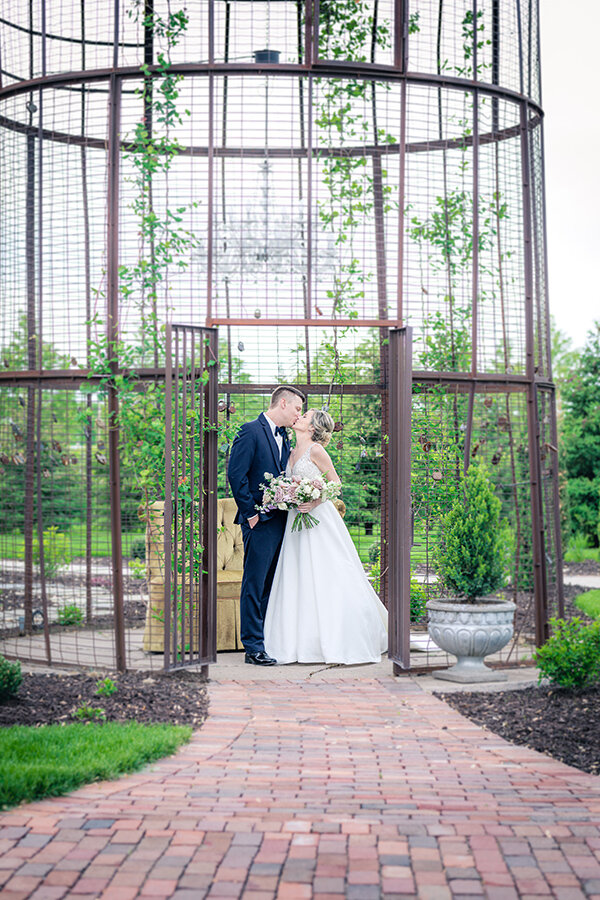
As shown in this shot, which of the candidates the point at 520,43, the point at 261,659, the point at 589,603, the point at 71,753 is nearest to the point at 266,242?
the point at 520,43

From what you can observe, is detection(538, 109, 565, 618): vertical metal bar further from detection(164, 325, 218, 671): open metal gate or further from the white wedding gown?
detection(164, 325, 218, 671): open metal gate

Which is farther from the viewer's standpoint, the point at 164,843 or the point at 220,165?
the point at 220,165

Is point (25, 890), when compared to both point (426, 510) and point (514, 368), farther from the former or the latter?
point (514, 368)

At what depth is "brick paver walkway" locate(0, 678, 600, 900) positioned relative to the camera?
3318 mm

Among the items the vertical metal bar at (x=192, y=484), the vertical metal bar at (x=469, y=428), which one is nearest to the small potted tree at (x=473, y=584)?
the vertical metal bar at (x=469, y=428)

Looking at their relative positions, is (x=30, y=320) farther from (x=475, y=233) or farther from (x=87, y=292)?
(x=475, y=233)

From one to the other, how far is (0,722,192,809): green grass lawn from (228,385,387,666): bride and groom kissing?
7.72 ft

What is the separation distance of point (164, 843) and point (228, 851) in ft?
0.85

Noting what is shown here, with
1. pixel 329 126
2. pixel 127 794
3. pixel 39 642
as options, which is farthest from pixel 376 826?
pixel 329 126

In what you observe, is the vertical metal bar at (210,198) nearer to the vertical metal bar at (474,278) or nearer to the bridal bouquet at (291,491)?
the bridal bouquet at (291,491)

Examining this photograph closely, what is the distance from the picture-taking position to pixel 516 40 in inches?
332

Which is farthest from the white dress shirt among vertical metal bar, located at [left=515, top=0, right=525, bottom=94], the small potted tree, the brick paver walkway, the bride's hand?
vertical metal bar, located at [left=515, top=0, right=525, bottom=94]

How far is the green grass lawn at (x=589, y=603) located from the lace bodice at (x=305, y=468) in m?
4.48

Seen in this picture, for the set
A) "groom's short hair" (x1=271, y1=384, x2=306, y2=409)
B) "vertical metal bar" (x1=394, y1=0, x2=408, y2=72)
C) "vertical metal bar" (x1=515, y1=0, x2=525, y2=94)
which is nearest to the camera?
"vertical metal bar" (x1=394, y1=0, x2=408, y2=72)
